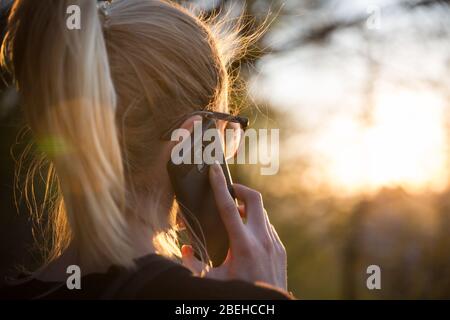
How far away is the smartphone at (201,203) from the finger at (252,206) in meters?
0.03

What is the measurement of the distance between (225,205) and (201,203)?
0.07m

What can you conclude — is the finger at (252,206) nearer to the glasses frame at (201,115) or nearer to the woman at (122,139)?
the woman at (122,139)

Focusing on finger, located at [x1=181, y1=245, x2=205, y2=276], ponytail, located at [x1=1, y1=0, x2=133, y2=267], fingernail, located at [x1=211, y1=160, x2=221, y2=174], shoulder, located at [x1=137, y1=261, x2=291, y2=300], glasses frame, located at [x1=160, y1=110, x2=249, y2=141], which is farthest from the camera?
finger, located at [x1=181, y1=245, x2=205, y2=276]

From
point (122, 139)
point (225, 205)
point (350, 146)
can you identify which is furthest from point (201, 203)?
point (350, 146)

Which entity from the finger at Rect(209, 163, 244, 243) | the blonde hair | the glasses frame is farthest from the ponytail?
the finger at Rect(209, 163, 244, 243)

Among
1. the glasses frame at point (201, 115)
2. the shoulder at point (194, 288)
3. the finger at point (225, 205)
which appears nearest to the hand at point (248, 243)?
the finger at point (225, 205)

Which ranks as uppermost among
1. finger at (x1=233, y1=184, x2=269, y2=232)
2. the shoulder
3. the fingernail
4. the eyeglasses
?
the eyeglasses

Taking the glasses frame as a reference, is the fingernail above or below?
below

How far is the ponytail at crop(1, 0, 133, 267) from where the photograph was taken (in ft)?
4.22

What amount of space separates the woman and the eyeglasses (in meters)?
0.03

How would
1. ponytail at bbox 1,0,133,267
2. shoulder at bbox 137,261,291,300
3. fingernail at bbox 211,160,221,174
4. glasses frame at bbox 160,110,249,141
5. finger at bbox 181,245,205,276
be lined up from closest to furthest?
1. shoulder at bbox 137,261,291,300
2. ponytail at bbox 1,0,133,267
3. glasses frame at bbox 160,110,249,141
4. fingernail at bbox 211,160,221,174
5. finger at bbox 181,245,205,276

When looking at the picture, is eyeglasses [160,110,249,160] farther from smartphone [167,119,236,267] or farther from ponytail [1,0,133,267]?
ponytail [1,0,133,267]

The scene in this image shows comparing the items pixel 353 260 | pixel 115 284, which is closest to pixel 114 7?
→ pixel 115 284

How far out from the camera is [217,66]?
1653mm
